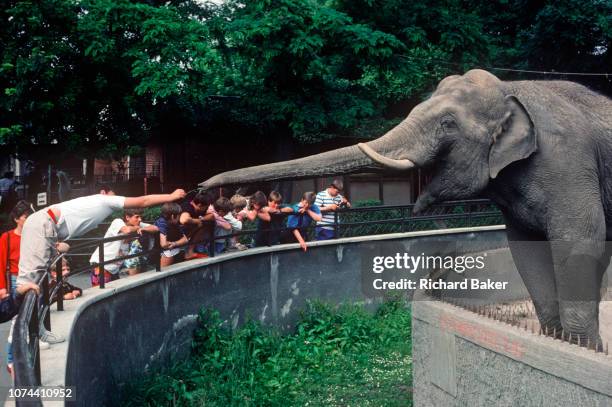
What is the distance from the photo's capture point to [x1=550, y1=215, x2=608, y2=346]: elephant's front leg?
17.3 feet

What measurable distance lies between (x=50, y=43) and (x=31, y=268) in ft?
41.8

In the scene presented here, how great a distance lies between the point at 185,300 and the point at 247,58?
1012 cm

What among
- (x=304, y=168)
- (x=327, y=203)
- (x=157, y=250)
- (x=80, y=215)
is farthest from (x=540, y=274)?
(x=327, y=203)

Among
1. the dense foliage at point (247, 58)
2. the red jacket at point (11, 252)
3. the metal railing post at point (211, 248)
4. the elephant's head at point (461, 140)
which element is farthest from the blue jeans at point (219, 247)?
the dense foliage at point (247, 58)

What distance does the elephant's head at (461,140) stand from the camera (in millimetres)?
5305

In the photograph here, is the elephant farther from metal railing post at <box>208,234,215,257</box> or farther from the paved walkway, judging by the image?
metal railing post at <box>208,234,215,257</box>

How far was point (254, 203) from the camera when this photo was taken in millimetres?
11000

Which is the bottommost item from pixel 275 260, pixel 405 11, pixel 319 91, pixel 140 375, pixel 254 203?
pixel 140 375

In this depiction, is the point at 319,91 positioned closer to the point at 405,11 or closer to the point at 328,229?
the point at 405,11

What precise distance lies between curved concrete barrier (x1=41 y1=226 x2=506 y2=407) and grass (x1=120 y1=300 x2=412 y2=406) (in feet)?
0.85

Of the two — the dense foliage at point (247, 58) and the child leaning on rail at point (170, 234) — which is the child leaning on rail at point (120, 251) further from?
the dense foliage at point (247, 58)

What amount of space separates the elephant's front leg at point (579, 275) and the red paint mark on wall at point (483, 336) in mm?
441

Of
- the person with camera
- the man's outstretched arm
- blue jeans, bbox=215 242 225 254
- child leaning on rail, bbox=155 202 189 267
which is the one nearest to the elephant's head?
the man's outstretched arm

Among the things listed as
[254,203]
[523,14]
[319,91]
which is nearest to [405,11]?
[319,91]
